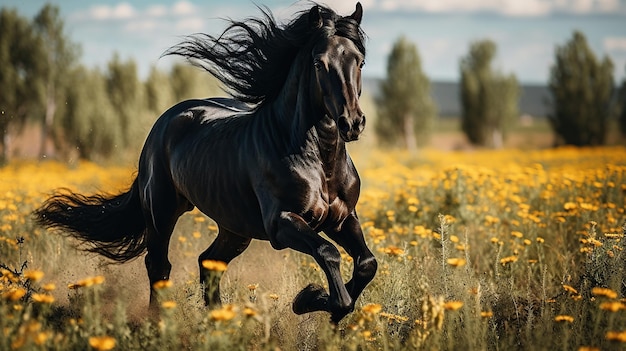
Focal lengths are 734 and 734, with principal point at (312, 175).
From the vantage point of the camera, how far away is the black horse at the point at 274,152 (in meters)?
4.35

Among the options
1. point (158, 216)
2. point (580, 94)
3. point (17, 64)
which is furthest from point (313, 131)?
point (580, 94)

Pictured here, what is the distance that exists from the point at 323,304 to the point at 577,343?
148 centimetres

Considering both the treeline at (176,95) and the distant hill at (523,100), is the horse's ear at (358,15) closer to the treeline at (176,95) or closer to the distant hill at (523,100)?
the treeline at (176,95)

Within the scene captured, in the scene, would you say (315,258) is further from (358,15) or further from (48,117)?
(48,117)

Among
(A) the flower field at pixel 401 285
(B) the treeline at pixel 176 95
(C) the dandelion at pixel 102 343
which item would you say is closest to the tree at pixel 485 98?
(B) the treeline at pixel 176 95

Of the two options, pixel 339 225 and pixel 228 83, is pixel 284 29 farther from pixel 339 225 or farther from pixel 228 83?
pixel 339 225

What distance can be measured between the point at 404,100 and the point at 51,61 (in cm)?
2059

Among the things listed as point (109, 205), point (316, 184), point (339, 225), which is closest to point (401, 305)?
point (339, 225)

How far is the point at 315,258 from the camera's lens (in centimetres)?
424

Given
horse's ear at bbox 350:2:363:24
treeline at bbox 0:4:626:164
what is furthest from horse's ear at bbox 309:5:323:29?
treeline at bbox 0:4:626:164

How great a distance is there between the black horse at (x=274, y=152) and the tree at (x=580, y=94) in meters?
41.2

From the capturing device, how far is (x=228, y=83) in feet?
18.1

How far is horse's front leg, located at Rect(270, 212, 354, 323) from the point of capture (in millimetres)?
4203

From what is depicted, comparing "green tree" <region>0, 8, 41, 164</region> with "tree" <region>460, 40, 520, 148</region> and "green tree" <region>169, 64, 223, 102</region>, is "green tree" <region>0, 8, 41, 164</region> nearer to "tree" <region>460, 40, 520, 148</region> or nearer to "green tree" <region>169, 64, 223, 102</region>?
"green tree" <region>169, 64, 223, 102</region>
